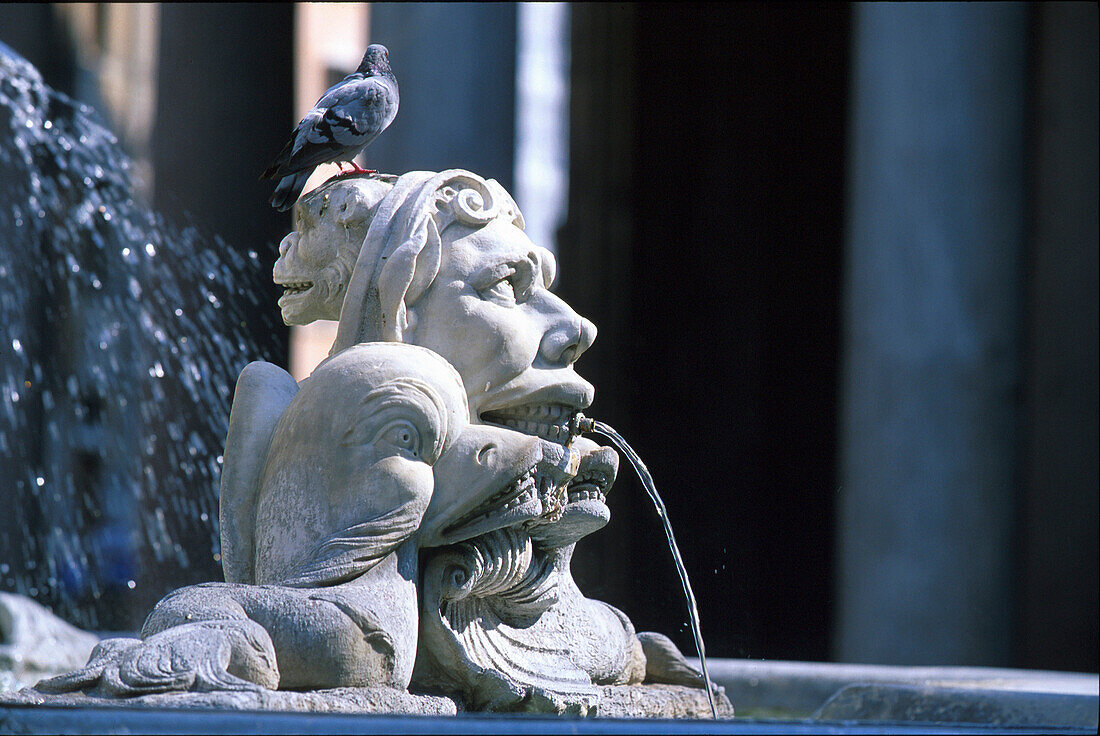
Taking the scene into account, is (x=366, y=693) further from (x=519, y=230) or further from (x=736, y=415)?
(x=736, y=415)

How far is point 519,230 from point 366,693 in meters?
1.50

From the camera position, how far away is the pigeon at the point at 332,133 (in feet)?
14.2

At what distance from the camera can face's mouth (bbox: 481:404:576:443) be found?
13.4ft

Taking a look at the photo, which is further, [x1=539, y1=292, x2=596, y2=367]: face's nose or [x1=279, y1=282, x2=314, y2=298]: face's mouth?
[x1=279, y1=282, x2=314, y2=298]: face's mouth

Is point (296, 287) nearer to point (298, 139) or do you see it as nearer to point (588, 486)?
point (298, 139)

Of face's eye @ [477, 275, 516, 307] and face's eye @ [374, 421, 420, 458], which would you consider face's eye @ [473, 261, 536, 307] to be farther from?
face's eye @ [374, 421, 420, 458]

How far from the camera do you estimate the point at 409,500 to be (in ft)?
11.8

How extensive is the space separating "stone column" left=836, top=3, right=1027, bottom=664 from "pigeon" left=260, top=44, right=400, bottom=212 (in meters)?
6.39

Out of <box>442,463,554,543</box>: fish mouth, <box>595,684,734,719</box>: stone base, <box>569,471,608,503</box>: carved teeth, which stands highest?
<box>442,463,554,543</box>: fish mouth

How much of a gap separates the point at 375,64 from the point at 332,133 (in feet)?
1.42

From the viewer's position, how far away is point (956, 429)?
32.6ft

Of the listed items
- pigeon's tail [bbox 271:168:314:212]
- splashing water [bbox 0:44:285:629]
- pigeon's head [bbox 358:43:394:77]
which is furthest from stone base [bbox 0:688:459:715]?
splashing water [bbox 0:44:285:629]

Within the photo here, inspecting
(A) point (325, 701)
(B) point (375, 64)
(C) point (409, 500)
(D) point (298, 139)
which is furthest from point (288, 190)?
(A) point (325, 701)

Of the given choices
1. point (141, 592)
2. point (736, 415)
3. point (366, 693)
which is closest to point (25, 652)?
point (366, 693)
